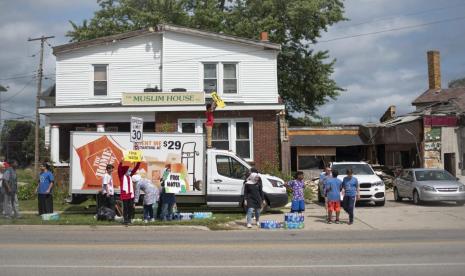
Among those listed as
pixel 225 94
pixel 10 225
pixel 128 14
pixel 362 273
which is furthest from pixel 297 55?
pixel 362 273

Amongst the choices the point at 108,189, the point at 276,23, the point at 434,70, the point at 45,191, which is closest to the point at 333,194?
the point at 108,189

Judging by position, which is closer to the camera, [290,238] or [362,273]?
[362,273]

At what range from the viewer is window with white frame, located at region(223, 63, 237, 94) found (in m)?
27.8

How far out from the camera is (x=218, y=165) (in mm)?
18406

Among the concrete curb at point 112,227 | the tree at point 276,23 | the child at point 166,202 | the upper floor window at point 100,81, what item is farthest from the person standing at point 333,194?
the tree at point 276,23

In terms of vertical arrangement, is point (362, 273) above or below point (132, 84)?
below

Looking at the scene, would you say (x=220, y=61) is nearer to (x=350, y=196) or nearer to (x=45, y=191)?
(x=45, y=191)

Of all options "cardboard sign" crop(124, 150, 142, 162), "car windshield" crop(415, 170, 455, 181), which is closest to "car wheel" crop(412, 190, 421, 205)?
"car windshield" crop(415, 170, 455, 181)

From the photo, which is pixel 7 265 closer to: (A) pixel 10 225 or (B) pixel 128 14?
(A) pixel 10 225

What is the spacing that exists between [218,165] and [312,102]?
26906mm

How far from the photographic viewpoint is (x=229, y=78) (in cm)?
2792

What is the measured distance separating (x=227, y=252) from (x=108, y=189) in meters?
6.84

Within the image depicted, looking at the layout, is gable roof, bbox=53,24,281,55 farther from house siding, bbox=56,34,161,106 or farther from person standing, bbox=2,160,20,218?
person standing, bbox=2,160,20,218

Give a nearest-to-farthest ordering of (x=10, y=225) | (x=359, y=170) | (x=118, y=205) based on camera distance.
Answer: (x=10, y=225), (x=118, y=205), (x=359, y=170)
